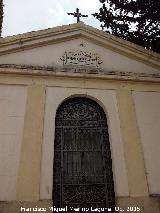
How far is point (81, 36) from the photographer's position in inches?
338

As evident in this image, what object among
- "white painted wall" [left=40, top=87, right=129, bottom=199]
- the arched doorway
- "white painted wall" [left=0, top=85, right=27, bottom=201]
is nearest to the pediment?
"white painted wall" [left=40, top=87, right=129, bottom=199]

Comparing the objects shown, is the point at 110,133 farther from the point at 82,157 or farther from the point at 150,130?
the point at 150,130

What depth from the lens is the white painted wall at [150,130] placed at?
6566 mm

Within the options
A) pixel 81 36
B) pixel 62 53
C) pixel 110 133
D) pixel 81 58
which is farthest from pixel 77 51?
pixel 110 133

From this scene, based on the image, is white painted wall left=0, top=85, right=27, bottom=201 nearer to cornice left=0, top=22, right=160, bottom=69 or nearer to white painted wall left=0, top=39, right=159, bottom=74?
white painted wall left=0, top=39, right=159, bottom=74

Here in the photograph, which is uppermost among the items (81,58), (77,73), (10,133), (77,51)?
(77,51)

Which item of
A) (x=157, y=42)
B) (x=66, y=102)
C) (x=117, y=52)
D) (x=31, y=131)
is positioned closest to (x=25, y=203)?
(x=31, y=131)

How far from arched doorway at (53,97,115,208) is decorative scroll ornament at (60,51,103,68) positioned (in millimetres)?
1094

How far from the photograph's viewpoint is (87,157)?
6.82 meters

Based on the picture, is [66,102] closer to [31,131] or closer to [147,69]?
[31,131]

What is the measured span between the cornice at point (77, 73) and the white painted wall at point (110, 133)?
1.34ft

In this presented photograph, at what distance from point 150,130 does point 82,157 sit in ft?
6.10

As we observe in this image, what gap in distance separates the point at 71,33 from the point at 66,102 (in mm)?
2255

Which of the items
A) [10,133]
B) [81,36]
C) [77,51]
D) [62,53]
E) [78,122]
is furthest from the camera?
[81,36]
